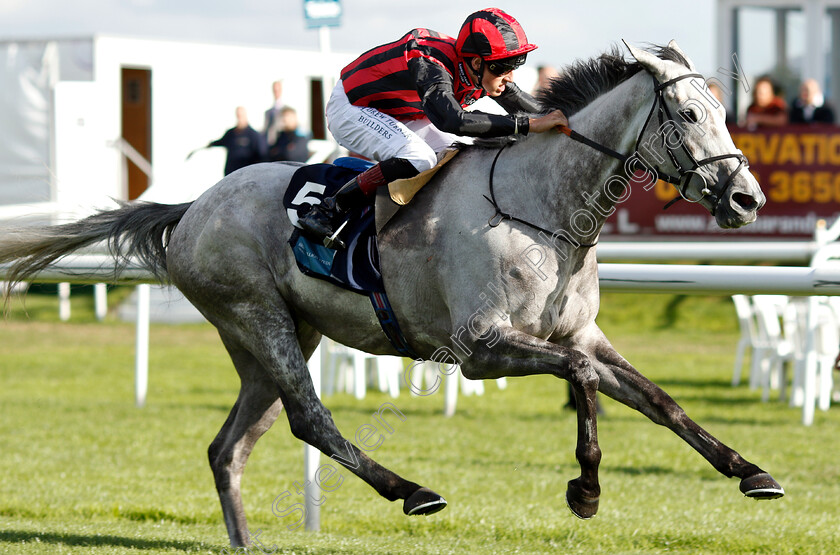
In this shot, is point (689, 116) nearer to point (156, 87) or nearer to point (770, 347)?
point (770, 347)

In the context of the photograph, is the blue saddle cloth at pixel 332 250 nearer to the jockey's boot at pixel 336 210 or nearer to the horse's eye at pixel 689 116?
the jockey's boot at pixel 336 210

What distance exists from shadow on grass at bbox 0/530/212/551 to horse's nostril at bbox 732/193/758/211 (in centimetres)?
258

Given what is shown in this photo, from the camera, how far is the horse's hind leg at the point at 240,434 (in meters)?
4.84

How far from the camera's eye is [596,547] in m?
5.00

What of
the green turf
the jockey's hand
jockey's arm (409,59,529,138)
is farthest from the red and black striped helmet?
the green turf

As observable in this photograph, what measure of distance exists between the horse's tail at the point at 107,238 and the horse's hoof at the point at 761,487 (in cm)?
267

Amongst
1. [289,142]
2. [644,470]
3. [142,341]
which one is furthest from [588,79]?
[289,142]

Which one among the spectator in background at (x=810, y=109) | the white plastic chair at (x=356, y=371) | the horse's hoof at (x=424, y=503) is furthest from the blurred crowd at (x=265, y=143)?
the horse's hoof at (x=424, y=503)

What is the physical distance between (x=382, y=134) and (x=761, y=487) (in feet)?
6.30

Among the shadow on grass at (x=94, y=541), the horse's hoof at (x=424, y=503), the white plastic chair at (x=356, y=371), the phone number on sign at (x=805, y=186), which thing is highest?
the phone number on sign at (x=805, y=186)

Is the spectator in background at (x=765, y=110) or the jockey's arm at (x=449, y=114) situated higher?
the spectator in background at (x=765, y=110)

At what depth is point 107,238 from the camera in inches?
203

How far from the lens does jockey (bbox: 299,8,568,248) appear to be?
4.15 meters

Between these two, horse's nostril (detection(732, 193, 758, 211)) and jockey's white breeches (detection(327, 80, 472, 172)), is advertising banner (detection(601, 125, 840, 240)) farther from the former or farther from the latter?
horse's nostril (detection(732, 193, 758, 211))
